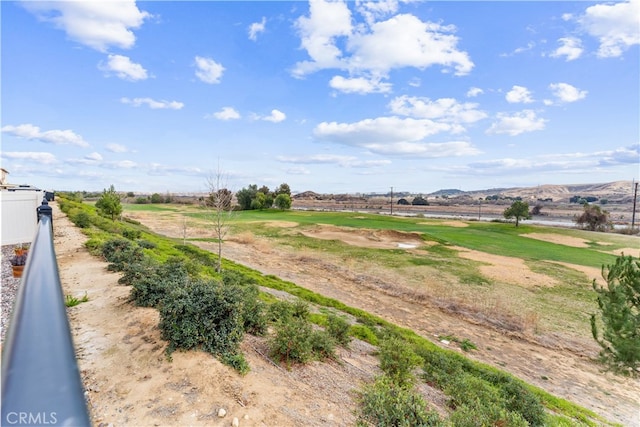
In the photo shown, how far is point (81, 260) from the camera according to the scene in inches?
494

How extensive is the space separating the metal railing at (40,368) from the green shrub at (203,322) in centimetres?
481

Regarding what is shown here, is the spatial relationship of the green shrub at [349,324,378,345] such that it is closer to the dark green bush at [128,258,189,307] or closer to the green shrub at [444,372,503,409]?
the green shrub at [444,372,503,409]

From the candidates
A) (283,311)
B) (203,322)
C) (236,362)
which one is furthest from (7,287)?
(236,362)

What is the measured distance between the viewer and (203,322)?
19.2ft

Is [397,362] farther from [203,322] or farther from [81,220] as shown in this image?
[81,220]

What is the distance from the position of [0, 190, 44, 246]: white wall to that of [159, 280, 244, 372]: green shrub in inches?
424

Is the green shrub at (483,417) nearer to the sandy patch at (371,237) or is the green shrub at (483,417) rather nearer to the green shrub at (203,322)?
the green shrub at (203,322)

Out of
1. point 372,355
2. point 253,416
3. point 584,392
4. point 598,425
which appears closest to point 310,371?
point 253,416

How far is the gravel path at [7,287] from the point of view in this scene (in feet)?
21.3

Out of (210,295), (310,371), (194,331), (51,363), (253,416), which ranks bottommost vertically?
(310,371)

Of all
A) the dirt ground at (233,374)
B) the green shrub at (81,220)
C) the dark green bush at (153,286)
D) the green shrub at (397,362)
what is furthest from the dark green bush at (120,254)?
the green shrub at (81,220)

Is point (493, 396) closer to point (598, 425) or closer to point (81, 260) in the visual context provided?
point (598, 425)

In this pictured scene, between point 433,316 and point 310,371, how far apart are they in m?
11.9

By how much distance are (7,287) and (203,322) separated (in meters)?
7.02
